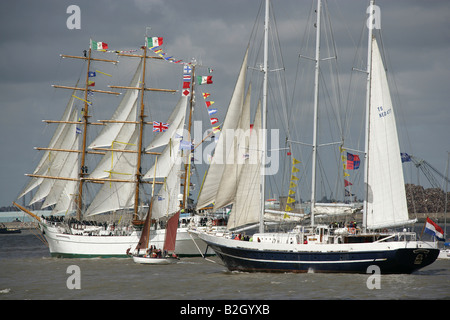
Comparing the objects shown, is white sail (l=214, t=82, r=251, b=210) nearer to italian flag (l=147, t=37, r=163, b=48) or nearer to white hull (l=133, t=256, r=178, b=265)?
white hull (l=133, t=256, r=178, b=265)

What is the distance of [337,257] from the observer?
1927 inches

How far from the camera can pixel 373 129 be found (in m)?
51.1

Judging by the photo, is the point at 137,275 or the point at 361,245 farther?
the point at 137,275

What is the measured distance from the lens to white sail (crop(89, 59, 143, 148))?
84000 mm

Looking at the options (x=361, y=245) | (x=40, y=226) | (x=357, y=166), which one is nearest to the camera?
(x=361, y=245)

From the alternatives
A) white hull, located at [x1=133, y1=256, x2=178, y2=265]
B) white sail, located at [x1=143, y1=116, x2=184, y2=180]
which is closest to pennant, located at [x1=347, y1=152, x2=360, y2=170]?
white hull, located at [x1=133, y1=256, x2=178, y2=265]

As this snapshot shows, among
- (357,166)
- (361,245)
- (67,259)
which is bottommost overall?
(67,259)

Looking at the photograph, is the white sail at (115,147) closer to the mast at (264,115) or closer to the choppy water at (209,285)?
the choppy water at (209,285)

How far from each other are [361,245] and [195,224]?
95.7ft

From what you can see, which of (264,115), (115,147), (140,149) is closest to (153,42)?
(140,149)

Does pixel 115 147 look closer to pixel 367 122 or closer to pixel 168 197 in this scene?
pixel 168 197
